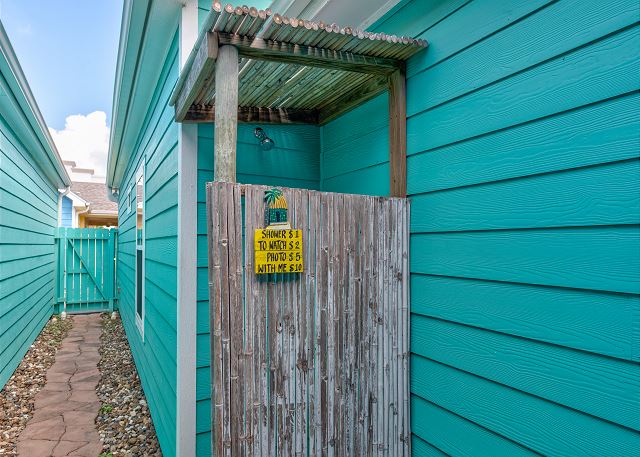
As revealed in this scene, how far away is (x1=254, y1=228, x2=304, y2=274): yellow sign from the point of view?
1552 mm

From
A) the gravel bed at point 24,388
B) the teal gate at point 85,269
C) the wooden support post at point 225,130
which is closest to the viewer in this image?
the wooden support post at point 225,130

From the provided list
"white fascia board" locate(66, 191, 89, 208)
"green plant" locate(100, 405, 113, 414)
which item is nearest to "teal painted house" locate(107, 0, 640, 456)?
"green plant" locate(100, 405, 113, 414)

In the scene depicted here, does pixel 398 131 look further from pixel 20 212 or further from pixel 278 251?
pixel 20 212

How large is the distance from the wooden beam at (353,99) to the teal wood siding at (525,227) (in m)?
0.33

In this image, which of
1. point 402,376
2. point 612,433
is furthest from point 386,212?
point 612,433

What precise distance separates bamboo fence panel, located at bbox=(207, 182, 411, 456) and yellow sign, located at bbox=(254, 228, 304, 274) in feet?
0.10

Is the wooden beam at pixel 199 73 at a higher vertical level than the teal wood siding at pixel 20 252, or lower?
higher

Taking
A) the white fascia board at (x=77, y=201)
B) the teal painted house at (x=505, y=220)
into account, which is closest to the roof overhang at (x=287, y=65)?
the teal painted house at (x=505, y=220)

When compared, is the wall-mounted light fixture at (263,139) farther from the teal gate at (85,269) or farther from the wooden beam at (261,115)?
the teal gate at (85,269)

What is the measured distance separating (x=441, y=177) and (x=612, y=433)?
3.36 ft

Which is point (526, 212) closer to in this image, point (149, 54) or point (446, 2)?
point (446, 2)

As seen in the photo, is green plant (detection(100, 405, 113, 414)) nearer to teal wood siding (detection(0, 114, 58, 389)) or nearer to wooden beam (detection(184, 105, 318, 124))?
teal wood siding (detection(0, 114, 58, 389))

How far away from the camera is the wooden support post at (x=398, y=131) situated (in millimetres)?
1935

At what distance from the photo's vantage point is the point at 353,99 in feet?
8.10
